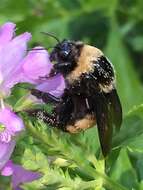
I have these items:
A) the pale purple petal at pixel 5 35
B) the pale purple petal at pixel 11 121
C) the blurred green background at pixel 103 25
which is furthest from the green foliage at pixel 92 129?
the pale purple petal at pixel 5 35

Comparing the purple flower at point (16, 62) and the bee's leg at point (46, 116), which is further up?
the purple flower at point (16, 62)

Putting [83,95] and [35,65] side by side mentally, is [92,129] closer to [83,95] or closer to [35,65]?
[83,95]

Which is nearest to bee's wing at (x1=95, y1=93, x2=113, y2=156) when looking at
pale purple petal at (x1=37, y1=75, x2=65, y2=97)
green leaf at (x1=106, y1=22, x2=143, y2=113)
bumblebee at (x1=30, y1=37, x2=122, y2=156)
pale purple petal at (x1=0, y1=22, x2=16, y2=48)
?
bumblebee at (x1=30, y1=37, x2=122, y2=156)

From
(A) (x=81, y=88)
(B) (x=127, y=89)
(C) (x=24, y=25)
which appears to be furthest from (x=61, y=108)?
(B) (x=127, y=89)

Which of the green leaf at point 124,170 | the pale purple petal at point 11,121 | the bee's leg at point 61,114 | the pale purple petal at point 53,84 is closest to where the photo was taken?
the pale purple petal at point 11,121

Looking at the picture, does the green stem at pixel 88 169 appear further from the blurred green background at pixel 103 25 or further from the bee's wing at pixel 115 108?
the blurred green background at pixel 103 25

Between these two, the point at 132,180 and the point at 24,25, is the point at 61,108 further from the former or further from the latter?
the point at 24,25
